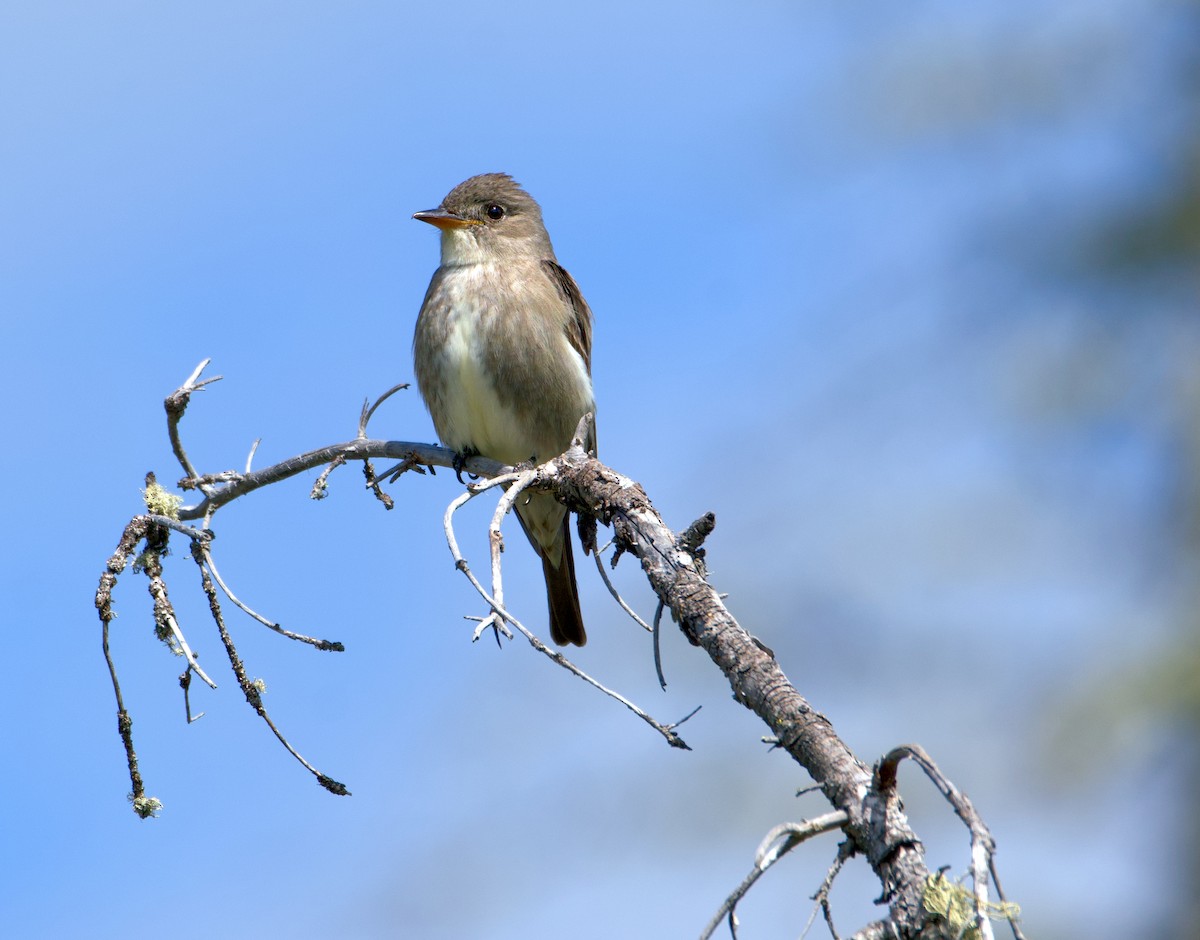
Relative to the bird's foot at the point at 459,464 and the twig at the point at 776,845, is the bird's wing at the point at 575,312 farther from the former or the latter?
the twig at the point at 776,845

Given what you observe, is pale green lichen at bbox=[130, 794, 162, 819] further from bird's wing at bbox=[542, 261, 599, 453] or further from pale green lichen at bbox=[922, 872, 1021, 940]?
bird's wing at bbox=[542, 261, 599, 453]

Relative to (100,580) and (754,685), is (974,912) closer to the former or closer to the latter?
(754,685)

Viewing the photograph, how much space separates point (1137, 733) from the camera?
361 inches

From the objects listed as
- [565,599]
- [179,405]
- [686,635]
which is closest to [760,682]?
[686,635]

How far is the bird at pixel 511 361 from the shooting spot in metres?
6.18

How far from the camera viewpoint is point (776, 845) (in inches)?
93.2

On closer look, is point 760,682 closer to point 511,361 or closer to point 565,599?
point 511,361

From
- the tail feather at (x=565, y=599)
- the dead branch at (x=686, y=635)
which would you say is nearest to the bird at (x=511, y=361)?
the tail feather at (x=565, y=599)

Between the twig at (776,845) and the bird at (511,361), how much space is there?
3684mm

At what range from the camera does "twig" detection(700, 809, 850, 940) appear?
2.20 m

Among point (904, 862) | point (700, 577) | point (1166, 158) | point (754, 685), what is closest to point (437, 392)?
point (700, 577)

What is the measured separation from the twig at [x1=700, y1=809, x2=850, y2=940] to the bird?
3684 mm

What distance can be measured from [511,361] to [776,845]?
4.06 metres

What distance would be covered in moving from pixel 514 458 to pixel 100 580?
113 inches
